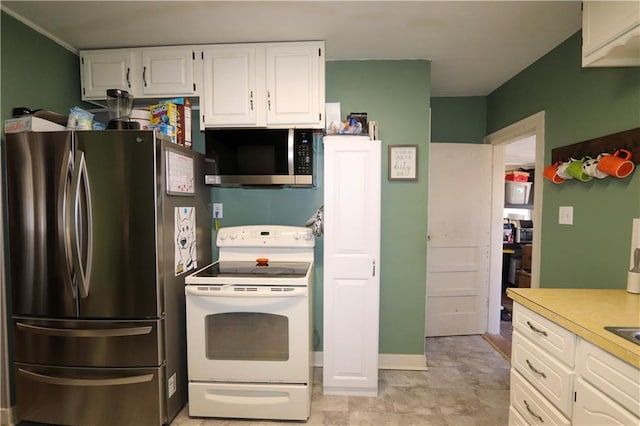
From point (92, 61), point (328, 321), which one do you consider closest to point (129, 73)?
point (92, 61)

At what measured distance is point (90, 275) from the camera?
1607 mm

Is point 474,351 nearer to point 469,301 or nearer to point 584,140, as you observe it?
point 469,301

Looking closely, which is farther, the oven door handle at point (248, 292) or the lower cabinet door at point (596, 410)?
the oven door handle at point (248, 292)

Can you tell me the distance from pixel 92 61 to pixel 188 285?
1.80 meters

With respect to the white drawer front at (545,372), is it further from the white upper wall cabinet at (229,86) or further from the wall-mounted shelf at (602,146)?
the white upper wall cabinet at (229,86)

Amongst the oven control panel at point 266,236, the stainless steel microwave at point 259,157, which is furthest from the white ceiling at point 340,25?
the oven control panel at point 266,236

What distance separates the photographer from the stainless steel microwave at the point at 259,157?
1961 mm

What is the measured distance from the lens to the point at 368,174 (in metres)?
1.92

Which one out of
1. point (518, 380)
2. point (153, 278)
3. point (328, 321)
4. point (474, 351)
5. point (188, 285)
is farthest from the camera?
point (474, 351)

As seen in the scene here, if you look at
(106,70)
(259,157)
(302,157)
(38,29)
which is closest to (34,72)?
(38,29)

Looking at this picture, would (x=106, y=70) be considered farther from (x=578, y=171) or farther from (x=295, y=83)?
(x=578, y=171)

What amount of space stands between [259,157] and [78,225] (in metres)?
1.10

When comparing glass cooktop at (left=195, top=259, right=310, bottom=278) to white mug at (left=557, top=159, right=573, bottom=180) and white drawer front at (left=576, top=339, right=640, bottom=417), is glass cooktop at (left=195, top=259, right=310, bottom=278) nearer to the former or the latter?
white drawer front at (left=576, top=339, right=640, bottom=417)

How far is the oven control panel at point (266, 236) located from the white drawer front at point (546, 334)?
1313 millimetres
